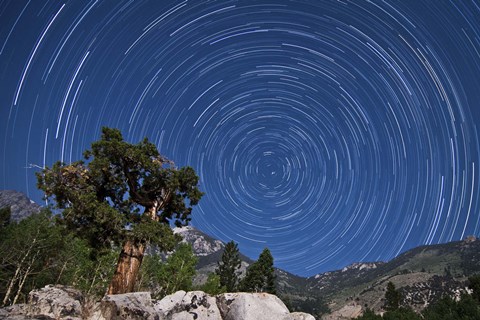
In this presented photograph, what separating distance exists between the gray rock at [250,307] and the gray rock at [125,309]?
7.64 m

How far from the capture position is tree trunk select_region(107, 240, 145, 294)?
52.4 feet

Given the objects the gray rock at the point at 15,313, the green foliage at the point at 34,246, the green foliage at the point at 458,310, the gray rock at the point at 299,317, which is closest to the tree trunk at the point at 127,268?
the gray rock at the point at 15,313

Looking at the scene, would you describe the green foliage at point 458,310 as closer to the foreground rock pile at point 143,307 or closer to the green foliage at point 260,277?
the green foliage at point 260,277

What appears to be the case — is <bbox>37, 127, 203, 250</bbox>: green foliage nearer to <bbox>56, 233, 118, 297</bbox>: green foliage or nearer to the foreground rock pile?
the foreground rock pile

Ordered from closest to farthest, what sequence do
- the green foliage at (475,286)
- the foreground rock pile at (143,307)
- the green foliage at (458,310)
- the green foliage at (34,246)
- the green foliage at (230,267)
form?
the foreground rock pile at (143,307)
the green foliage at (34,246)
the green foliage at (458,310)
the green foliage at (230,267)
the green foliage at (475,286)

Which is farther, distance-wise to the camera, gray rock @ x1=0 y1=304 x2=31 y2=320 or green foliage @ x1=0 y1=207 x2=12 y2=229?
green foliage @ x1=0 y1=207 x2=12 y2=229

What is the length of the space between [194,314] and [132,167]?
9674 mm

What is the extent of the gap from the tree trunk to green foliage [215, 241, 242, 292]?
78.5m

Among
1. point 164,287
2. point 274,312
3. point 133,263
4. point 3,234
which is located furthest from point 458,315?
point 3,234

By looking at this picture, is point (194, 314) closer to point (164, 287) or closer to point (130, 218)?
point (130, 218)

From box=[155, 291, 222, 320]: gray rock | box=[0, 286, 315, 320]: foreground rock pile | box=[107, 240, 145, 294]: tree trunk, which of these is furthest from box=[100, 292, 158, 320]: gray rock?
box=[155, 291, 222, 320]: gray rock

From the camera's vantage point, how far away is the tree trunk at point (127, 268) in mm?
15977

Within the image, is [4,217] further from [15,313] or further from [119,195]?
[15,313]

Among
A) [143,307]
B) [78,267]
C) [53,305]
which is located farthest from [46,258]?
[143,307]
